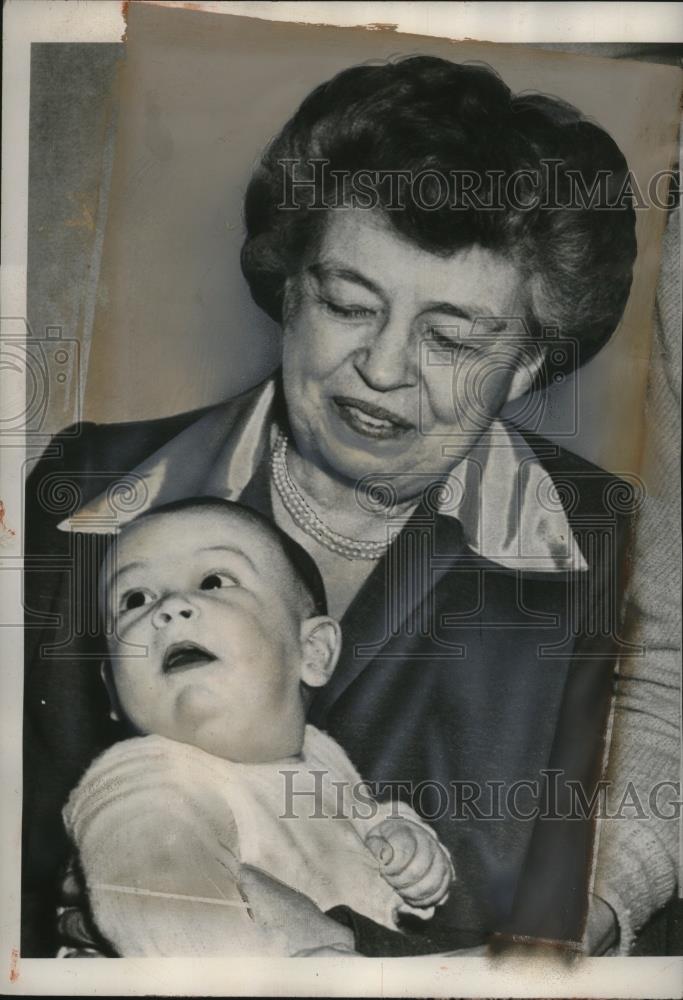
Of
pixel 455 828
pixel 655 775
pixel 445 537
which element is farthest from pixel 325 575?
pixel 655 775

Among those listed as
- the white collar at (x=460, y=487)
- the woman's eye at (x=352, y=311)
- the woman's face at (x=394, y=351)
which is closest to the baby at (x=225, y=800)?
the white collar at (x=460, y=487)

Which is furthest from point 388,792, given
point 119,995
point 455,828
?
point 119,995

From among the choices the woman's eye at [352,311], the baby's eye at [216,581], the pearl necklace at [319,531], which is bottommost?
the baby's eye at [216,581]

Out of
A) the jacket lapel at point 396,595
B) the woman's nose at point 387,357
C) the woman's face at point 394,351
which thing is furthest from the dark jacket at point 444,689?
the woman's nose at point 387,357

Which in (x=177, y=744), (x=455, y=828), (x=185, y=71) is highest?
(x=185, y=71)

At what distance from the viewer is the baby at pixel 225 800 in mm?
1535

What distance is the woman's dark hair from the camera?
1.56 metres

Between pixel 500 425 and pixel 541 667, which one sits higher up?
pixel 500 425

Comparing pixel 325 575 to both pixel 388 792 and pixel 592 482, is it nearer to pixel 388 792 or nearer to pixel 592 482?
pixel 388 792

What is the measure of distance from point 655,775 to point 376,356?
2.74 feet

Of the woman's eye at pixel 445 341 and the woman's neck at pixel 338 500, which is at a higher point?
the woman's eye at pixel 445 341

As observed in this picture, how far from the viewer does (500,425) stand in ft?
5.23

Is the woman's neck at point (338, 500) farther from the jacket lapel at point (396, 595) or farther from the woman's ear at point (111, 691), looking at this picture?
the woman's ear at point (111, 691)

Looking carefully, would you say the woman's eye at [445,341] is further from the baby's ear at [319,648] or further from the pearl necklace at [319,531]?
the baby's ear at [319,648]
